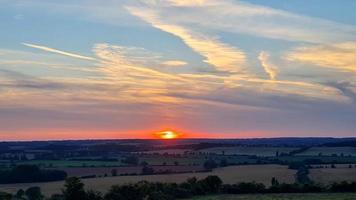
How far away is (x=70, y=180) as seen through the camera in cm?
6494

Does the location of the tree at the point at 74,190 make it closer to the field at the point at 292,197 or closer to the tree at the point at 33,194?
the tree at the point at 33,194

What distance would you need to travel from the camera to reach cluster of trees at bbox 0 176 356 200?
65.1 meters

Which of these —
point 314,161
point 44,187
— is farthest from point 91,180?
point 314,161

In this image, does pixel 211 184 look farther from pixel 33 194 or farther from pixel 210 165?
pixel 210 165

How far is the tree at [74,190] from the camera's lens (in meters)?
64.1

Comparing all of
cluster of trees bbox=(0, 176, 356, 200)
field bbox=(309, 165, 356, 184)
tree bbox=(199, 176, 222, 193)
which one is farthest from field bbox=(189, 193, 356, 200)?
field bbox=(309, 165, 356, 184)

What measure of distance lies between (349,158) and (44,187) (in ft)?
311

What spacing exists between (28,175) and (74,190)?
45.9 meters

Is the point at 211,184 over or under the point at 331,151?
under

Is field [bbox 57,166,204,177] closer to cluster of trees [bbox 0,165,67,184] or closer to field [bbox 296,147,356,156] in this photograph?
cluster of trees [bbox 0,165,67,184]

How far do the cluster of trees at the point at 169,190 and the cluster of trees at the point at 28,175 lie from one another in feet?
65.4

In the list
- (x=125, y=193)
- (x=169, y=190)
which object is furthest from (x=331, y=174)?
(x=125, y=193)

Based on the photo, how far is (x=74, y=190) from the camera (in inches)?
2532

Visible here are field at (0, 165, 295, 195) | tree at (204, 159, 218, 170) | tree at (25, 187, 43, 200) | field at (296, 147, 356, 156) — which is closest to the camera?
tree at (25, 187, 43, 200)
